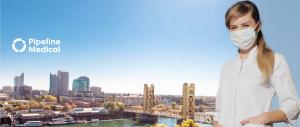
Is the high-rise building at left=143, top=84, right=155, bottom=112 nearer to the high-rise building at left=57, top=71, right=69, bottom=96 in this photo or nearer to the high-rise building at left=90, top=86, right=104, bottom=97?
the high-rise building at left=90, top=86, right=104, bottom=97

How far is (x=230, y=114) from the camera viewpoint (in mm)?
1502

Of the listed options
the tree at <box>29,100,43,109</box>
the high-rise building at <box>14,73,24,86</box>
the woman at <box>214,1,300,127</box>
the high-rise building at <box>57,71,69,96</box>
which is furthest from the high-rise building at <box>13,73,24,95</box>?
the woman at <box>214,1,300,127</box>

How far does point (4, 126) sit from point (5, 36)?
1.68ft

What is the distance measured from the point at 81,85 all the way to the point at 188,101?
2.06 ft

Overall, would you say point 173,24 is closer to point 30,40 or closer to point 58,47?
point 58,47

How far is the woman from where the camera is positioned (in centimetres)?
136

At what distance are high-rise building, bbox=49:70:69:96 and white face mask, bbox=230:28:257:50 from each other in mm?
1200

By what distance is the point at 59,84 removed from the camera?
244 cm

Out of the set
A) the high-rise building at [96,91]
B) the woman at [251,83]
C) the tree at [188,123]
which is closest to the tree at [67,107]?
the high-rise building at [96,91]

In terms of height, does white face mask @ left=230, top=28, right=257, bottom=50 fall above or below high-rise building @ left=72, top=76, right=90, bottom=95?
above

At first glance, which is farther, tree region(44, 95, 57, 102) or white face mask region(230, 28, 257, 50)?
tree region(44, 95, 57, 102)

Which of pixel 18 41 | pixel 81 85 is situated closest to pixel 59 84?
pixel 81 85

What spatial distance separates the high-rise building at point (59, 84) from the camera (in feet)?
8.00

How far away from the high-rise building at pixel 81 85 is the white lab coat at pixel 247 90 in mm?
1095
